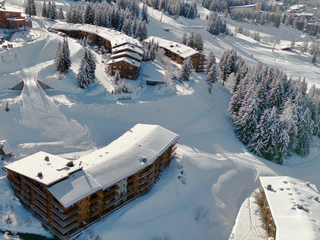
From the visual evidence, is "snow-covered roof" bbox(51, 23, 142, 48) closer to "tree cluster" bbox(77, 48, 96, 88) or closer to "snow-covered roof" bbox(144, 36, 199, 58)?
"snow-covered roof" bbox(144, 36, 199, 58)

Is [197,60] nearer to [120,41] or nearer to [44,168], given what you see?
[120,41]

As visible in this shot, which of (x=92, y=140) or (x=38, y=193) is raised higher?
(x=38, y=193)

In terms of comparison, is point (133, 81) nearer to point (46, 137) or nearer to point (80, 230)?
point (46, 137)

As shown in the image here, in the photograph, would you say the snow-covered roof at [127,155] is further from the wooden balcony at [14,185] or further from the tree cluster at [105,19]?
the tree cluster at [105,19]

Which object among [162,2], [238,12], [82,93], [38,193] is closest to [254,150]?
[82,93]

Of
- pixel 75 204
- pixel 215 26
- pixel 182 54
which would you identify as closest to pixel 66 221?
pixel 75 204

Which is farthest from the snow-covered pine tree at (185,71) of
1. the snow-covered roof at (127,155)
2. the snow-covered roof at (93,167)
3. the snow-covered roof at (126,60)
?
the snow-covered roof at (93,167)
